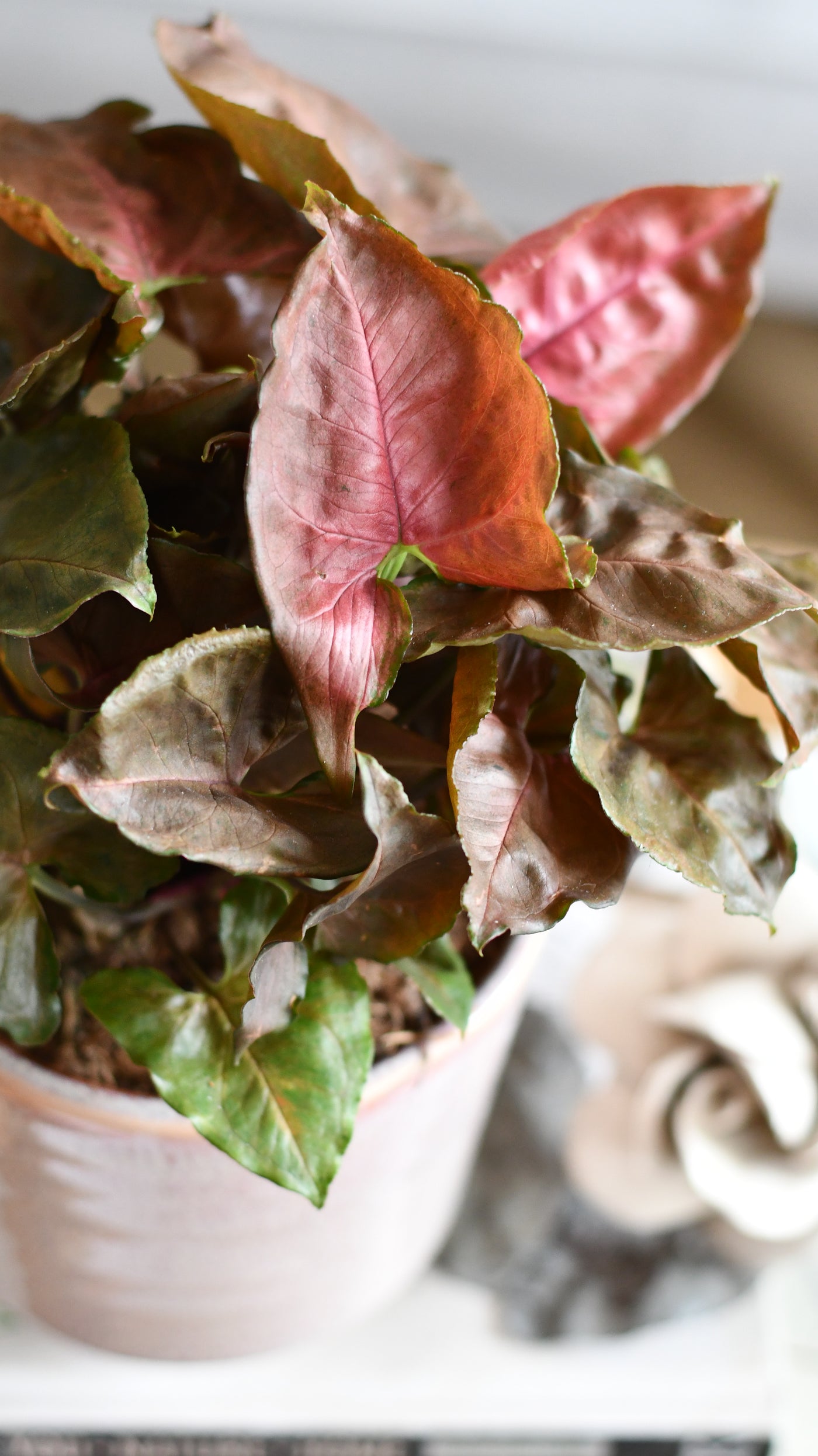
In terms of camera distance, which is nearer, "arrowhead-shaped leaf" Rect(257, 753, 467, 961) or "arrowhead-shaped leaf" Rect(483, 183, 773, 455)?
"arrowhead-shaped leaf" Rect(257, 753, 467, 961)

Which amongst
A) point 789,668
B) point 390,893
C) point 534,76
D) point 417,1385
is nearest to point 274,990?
point 390,893

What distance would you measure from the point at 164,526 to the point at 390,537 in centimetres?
6

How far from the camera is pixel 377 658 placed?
25cm

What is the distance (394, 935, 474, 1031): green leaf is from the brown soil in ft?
0.08

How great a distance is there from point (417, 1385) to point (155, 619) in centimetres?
37

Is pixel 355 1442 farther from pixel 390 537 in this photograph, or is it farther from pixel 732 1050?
pixel 390 537

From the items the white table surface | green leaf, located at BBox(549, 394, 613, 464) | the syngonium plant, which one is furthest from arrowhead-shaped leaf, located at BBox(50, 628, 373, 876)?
the white table surface

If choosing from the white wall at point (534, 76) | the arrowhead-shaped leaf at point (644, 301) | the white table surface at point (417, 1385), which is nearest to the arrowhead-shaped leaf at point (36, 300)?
the arrowhead-shaped leaf at point (644, 301)

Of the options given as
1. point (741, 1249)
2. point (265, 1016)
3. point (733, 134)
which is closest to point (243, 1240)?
point (265, 1016)

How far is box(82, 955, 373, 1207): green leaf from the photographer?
0.30 metres

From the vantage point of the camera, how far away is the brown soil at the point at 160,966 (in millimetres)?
361

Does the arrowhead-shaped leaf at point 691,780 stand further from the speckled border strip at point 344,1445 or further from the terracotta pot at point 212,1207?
the speckled border strip at point 344,1445

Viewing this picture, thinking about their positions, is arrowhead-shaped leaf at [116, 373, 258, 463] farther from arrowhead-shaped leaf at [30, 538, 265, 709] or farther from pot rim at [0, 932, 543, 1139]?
pot rim at [0, 932, 543, 1139]

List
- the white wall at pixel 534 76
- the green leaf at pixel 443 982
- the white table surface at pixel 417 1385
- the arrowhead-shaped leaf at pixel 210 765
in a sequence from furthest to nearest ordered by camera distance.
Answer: the white wall at pixel 534 76 → the white table surface at pixel 417 1385 → the green leaf at pixel 443 982 → the arrowhead-shaped leaf at pixel 210 765
